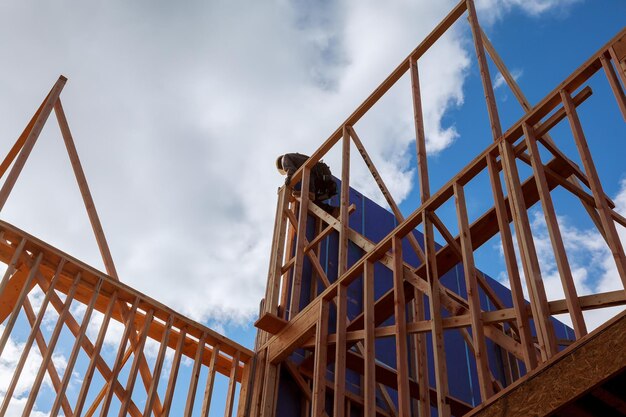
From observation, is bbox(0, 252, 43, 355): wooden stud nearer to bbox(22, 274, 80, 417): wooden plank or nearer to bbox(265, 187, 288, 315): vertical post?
bbox(22, 274, 80, 417): wooden plank

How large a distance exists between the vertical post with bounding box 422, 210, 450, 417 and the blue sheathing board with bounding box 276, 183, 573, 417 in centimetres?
261

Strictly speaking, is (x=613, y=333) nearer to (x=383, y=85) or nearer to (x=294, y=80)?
(x=383, y=85)

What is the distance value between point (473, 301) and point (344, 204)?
10.0 ft

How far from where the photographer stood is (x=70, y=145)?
7.74 metres

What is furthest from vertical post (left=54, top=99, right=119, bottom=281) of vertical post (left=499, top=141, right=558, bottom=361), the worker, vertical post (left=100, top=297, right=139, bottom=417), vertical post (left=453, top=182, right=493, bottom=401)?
vertical post (left=499, top=141, right=558, bottom=361)

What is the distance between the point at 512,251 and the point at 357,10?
19.8 feet

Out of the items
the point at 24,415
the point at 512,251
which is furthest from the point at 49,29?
the point at 512,251

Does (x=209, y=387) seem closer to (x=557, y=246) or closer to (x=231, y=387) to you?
(x=231, y=387)

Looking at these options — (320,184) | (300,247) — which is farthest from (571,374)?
(320,184)

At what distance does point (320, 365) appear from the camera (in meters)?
6.19

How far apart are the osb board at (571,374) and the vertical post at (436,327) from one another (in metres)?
1.11

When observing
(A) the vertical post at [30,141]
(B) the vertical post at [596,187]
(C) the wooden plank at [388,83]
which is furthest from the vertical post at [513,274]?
(A) the vertical post at [30,141]

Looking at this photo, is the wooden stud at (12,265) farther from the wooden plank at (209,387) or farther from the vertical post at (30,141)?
the wooden plank at (209,387)

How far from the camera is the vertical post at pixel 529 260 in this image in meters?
4.27
